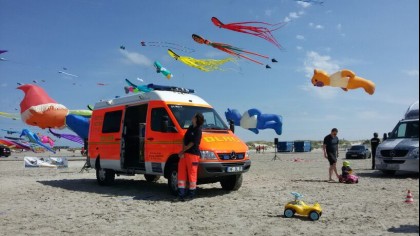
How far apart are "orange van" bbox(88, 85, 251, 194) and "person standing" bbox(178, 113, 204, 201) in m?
0.32

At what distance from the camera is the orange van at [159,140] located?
9.66 meters

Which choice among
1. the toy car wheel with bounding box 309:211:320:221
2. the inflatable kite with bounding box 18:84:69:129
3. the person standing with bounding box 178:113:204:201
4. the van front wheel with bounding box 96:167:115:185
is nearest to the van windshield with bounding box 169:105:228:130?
the person standing with bounding box 178:113:204:201

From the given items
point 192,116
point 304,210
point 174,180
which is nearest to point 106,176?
point 174,180

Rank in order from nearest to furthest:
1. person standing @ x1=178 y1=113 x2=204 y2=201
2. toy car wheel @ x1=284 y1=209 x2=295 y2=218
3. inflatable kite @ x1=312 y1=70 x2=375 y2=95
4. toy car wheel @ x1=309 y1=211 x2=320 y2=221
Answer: toy car wheel @ x1=309 y1=211 x2=320 y2=221
toy car wheel @ x1=284 y1=209 x2=295 y2=218
person standing @ x1=178 y1=113 x2=204 y2=201
inflatable kite @ x1=312 y1=70 x2=375 y2=95

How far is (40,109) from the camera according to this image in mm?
28984

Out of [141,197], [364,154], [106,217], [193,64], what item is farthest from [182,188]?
[364,154]

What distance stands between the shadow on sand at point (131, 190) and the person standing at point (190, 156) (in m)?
0.65

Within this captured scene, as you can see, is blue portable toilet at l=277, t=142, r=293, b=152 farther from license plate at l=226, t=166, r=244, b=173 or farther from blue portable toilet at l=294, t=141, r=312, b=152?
license plate at l=226, t=166, r=244, b=173

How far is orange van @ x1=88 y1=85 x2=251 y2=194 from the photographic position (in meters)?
9.66

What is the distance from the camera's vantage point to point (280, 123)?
122 ft

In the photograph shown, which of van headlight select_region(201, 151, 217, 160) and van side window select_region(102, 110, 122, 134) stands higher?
van side window select_region(102, 110, 122, 134)

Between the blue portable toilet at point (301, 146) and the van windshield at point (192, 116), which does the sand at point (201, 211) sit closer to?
the van windshield at point (192, 116)

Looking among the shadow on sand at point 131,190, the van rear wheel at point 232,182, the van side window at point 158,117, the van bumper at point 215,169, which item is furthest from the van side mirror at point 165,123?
the van rear wheel at point 232,182

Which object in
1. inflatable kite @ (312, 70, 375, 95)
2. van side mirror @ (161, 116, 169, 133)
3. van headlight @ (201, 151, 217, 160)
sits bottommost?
van headlight @ (201, 151, 217, 160)
